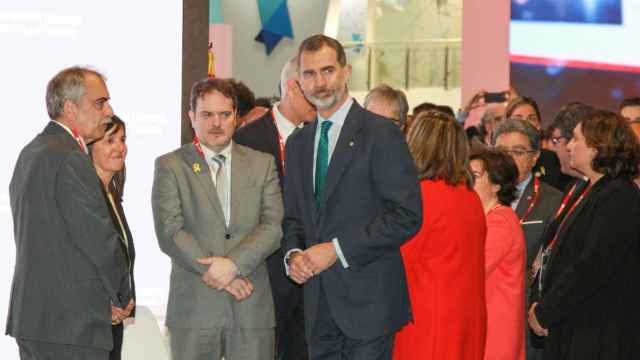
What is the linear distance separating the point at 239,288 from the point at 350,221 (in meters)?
0.68

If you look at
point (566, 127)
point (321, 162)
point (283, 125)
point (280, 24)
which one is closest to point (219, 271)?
point (321, 162)

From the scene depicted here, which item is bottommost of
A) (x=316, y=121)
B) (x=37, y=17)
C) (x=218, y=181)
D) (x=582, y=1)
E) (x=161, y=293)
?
(x=161, y=293)

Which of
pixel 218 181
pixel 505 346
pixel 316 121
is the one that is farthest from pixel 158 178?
pixel 505 346

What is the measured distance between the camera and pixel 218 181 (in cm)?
411

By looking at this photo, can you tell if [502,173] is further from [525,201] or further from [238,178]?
[238,178]

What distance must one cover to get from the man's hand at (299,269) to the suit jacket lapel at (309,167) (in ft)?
0.55

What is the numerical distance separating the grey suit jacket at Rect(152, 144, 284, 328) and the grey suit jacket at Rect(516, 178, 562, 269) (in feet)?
4.51

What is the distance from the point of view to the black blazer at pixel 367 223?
3465 millimetres

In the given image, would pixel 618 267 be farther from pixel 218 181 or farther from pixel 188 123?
pixel 188 123

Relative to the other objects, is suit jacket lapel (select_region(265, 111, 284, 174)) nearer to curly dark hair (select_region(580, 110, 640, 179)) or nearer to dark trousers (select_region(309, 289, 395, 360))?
dark trousers (select_region(309, 289, 395, 360))

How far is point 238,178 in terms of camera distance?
161 inches

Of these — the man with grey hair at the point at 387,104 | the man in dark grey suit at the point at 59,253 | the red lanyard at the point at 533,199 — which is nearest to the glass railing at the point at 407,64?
the man with grey hair at the point at 387,104

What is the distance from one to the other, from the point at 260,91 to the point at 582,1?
476cm

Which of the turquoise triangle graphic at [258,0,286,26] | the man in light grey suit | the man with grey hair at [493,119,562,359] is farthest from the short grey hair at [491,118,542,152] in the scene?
the turquoise triangle graphic at [258,0,286,26]
